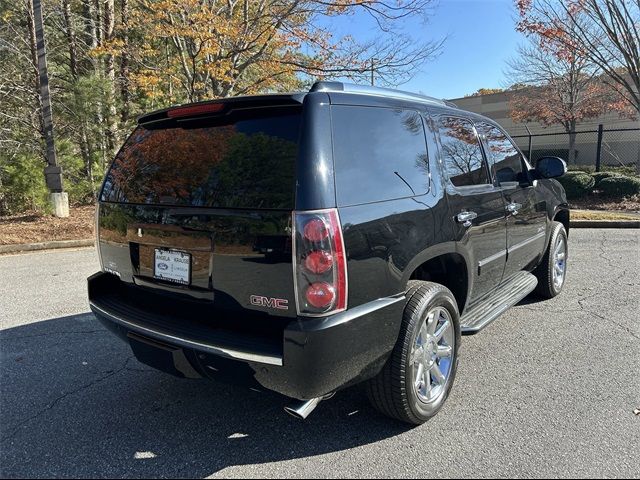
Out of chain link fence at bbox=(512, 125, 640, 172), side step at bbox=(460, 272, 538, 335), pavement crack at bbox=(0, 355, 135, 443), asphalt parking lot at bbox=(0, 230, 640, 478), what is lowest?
asphalt parking lot at bbox=(0, 230, 640, 478)

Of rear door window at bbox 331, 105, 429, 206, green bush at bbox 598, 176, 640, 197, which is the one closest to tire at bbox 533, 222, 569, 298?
rear door window at bbox 331, 105, 429, 206

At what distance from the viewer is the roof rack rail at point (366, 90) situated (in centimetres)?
250

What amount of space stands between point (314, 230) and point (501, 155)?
2.67m

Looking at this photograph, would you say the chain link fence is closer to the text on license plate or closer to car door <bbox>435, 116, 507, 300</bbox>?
car door <bbox>435, 116, 507, 300</bbox>

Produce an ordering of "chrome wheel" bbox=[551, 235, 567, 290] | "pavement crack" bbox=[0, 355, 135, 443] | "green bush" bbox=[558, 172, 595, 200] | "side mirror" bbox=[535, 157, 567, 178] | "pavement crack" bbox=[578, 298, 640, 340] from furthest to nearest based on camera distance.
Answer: "green bush" bbox=[558, 172, 595, 200] → "chrome wheel" bbox=[551, 235, 567, 290] → "side mirror" bbox=[535, 157, 567, 178] → "pavement crack" bbox=[578, 298, 640, 340] → "pavement crack" bbox=[0, 355, 135, 443]

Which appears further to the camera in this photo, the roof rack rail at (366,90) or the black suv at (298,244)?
the roof rack rail at (366,90)

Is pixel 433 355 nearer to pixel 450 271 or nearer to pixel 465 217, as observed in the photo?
pixel 450 271

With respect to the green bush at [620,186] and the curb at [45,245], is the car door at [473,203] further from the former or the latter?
the green bush at [620,186]

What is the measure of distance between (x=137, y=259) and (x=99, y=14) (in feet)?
47.9

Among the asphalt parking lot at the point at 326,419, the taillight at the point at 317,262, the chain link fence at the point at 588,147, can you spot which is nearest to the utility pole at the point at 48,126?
the asphalt parking lot at the point at 326,419

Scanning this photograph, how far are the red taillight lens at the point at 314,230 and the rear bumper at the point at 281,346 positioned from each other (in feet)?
1.25

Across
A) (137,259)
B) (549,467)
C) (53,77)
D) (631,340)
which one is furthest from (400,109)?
(53,77)

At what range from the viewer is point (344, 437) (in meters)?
2.64

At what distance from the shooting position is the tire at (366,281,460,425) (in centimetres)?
257
